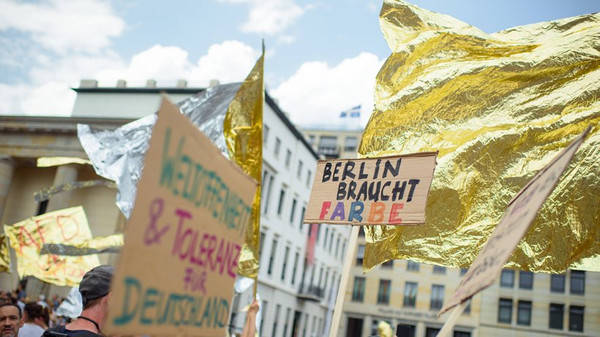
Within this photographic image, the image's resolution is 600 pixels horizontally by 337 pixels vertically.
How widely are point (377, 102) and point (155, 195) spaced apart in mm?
3734

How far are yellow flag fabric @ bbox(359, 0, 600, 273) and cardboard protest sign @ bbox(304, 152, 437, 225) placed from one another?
2.34 ft

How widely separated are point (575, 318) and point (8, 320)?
42489 mm

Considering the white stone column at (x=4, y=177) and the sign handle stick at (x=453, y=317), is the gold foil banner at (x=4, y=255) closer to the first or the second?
the sign handle stick at (x=453, y=317)

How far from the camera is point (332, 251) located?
5206 cm

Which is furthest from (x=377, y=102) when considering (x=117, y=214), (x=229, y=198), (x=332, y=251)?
(x=332, y=251)

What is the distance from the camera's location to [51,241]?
1050cm

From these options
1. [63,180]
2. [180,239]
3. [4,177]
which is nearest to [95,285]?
[180,239]

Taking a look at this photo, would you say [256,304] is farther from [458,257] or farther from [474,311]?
[474,311]

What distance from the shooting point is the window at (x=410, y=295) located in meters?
48.1

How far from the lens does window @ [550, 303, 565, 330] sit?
40750mm

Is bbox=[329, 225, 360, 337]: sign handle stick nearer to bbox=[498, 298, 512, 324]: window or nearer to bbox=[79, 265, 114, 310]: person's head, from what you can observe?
bbox=[79, 265, 114, 310]: person's head

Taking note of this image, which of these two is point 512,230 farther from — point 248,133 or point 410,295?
point 410,295

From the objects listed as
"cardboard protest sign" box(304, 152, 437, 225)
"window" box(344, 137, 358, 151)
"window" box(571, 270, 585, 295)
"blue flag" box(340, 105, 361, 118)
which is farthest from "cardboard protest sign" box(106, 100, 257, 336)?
"window" box(344, 137, 358, 151)

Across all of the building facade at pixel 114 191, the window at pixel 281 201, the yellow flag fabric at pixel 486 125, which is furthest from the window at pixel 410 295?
the yellow flag fabric at pixel 486 125
